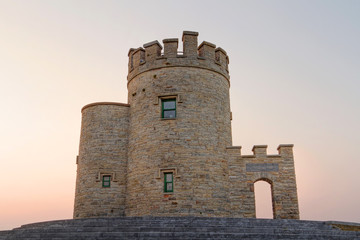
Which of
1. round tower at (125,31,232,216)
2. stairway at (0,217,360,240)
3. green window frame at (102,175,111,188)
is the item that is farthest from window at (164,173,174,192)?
stairway at (0,217,360,240)

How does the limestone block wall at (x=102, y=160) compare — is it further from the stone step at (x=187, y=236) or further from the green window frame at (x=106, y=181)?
the stone step at (x=187, y=236)

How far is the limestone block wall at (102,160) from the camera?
1930cm

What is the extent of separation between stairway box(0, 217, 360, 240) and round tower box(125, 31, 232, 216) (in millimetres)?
4806

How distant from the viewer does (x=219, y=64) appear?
20859mm

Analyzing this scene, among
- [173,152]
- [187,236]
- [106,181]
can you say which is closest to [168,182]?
[173,152]

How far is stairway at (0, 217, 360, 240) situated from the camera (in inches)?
447

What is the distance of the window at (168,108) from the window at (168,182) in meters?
3.34

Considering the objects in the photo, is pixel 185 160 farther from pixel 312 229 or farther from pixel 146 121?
pixel 312 229

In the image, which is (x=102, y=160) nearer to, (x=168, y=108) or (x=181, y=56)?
(x=168, y=108)

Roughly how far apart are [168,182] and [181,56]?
7252mm

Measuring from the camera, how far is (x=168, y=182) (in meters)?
18.1

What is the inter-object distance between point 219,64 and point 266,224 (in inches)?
426

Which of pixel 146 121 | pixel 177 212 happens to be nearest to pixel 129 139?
pixel 146 121

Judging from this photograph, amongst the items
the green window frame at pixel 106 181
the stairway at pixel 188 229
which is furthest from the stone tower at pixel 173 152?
the stairway at pixel 188 229
